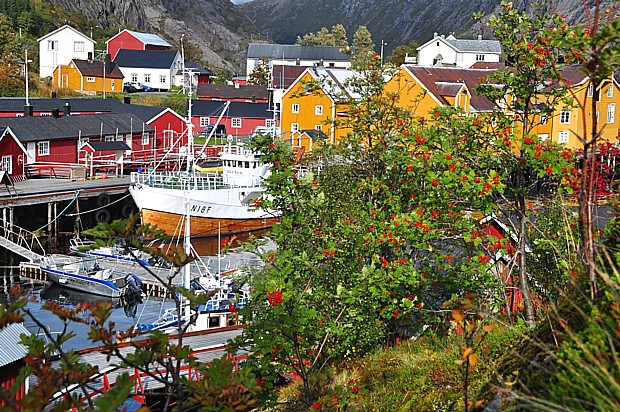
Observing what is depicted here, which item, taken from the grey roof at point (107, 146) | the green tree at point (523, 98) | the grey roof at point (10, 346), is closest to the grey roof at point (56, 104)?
the grey roof at point (107, 146)

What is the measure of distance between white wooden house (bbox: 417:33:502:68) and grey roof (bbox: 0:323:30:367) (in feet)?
279

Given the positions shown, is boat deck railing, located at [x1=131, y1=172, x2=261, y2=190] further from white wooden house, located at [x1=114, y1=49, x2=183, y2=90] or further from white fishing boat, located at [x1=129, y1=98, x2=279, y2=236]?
white wooden house, located at [x1=114, y1=49, x2=183, y2=90]

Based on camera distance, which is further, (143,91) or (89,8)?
(89,8)

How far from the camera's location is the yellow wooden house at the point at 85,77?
86.8 metres

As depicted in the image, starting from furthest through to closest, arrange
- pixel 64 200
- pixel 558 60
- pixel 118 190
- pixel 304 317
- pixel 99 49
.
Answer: pixel 99 49, pixel 118 190, pixel 64 200, pixel 558 60, pixel 304 317

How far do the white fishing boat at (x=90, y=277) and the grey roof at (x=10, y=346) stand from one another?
1760 cm

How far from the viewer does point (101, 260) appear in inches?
1421

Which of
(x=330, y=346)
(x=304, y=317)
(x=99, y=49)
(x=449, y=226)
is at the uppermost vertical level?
(x=99, y=49)

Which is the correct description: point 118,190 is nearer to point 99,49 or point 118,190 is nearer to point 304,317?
point 304,317

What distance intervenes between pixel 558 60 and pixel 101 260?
2889cm

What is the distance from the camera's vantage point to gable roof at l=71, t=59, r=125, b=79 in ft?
285

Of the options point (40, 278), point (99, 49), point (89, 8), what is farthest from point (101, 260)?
point (89, 8)

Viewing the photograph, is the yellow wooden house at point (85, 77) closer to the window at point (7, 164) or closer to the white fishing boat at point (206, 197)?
the window at point (7, 164)

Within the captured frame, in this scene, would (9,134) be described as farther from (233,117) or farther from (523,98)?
(523,98)
